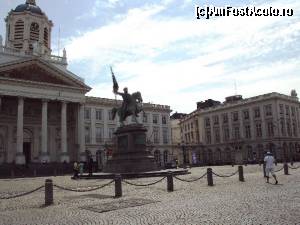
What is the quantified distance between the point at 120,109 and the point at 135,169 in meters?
5.77

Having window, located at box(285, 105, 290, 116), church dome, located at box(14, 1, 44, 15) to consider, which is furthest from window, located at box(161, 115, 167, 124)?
church dome, located at box(14, 1, 44, 15)

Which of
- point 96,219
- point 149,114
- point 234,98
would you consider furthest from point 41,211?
point 234,98

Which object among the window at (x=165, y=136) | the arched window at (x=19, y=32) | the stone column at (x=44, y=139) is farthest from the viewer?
the window at (x=165, y=136)

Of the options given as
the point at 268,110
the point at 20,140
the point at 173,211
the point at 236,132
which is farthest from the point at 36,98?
the point at 268,110

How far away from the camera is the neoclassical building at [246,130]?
2867 inches

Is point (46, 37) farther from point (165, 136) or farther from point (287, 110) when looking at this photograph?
point (287, 110)

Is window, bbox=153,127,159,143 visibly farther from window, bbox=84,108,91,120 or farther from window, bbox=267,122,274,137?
window, bbox=267,122,274,137

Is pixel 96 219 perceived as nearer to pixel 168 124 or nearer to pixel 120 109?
pixel 120 109

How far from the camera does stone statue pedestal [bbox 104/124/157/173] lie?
26516 millimetres

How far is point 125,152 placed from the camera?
1076 inches

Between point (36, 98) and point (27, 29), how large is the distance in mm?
14432

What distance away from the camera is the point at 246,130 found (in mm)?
78062

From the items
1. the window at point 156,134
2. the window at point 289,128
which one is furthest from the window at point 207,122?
the window at point 289,128

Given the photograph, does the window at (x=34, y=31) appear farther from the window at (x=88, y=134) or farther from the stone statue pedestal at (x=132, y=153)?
the stone statue pedestal at (x=132, y=153)
